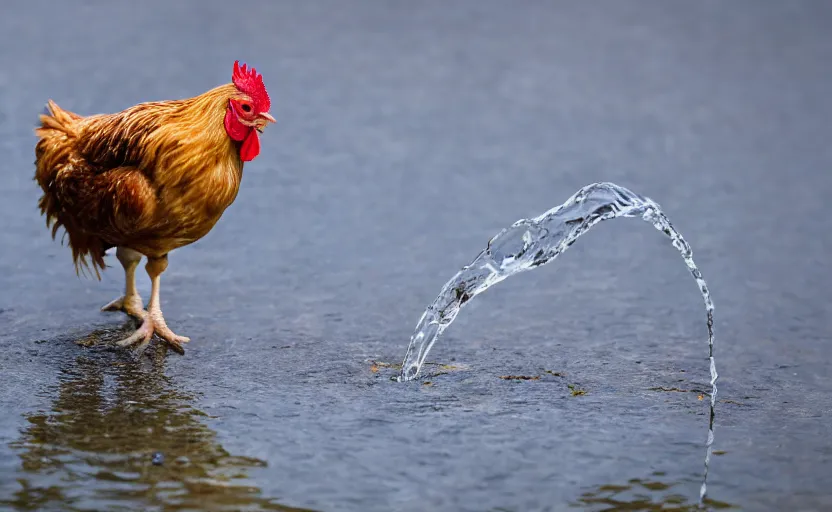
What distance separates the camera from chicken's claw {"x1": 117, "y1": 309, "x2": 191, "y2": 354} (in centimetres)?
638

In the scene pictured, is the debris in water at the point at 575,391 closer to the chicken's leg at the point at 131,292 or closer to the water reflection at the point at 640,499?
the water reflection at the point at 640,499

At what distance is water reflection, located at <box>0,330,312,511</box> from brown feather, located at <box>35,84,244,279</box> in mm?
803

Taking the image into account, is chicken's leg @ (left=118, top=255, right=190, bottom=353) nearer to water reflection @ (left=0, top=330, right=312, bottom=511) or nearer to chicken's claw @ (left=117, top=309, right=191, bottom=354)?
chicken's claw @ (left=117, top=309, right=191, bottom=354)

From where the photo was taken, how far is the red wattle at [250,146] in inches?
241

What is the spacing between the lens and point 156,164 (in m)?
6.03

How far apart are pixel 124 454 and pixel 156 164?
174 cm

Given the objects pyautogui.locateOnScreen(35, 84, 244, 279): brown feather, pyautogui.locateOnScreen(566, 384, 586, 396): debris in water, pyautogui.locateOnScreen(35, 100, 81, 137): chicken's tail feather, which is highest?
pyautogui.locateOnScreen(35, 100, 81, 137): chicken's tail feather

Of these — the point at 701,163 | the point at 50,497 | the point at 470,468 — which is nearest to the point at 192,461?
the point at 50,497

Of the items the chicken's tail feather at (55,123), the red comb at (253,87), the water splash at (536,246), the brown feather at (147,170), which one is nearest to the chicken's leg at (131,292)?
the brown feather at (147,170)

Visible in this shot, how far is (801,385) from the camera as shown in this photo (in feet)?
19.5

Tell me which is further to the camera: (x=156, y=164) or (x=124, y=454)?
(x=156, y=164)

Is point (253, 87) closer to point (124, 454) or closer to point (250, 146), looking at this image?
point (250, 146)

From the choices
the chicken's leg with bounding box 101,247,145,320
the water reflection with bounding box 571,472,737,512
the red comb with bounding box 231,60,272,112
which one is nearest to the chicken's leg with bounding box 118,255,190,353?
the chicken's leg with bounding box 101,247,145,320

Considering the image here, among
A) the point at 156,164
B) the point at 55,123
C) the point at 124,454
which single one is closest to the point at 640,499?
the point at 124,454
